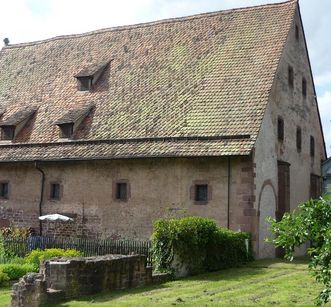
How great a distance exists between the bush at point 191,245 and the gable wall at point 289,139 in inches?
141

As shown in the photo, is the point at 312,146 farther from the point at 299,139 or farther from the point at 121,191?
the point at 121,191

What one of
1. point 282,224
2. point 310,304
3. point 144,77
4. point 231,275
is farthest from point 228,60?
point 282,224

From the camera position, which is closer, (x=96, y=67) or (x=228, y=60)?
(x=228, y=60)

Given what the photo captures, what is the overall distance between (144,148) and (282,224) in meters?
14.8

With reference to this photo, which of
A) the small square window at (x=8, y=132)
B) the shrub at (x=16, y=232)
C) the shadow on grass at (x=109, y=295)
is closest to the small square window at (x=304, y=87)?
the small square window at (x=8, y=132)

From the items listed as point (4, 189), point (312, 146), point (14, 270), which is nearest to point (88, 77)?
point (4, 189)

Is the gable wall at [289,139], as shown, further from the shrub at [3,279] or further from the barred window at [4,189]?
the barred window at [4,189]

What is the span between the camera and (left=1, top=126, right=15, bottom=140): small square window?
27.5 meters

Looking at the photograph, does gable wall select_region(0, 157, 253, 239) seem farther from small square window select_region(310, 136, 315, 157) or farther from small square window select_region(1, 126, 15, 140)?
small square window select_region(310, 136, 315, 157)

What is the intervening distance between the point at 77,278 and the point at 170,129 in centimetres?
1036

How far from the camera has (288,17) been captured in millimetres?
26094

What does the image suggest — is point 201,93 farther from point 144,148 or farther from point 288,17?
point 288,17

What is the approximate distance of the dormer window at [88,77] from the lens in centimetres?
2805

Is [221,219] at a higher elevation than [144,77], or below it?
below
